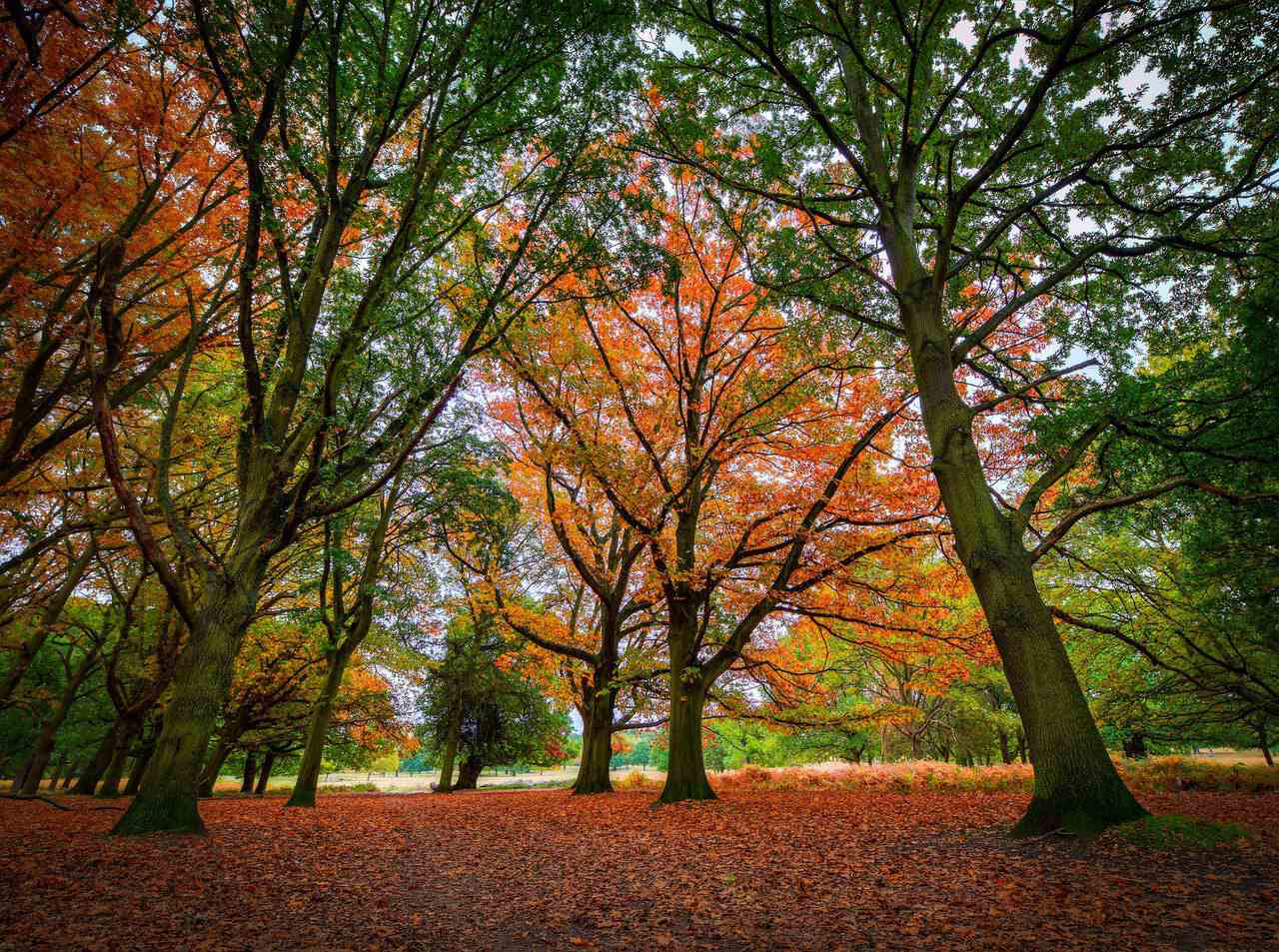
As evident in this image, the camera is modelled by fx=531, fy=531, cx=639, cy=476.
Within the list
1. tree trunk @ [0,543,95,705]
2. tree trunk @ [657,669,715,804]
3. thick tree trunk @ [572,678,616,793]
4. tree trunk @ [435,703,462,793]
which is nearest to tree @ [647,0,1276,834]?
tree trunk @ [657,669,715,804]

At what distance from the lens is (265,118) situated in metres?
6.09

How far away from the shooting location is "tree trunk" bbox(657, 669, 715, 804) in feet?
36.3

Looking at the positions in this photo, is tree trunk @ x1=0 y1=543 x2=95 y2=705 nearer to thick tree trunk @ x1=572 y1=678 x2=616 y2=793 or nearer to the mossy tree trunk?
the mossy tree trunk

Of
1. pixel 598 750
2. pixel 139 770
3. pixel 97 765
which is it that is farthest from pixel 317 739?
pixel 97 765

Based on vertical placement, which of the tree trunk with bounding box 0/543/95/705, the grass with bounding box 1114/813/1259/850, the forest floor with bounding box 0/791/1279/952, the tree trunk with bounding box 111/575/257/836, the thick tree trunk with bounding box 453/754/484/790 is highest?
the tree trunk with bounding box 0/543/95/705

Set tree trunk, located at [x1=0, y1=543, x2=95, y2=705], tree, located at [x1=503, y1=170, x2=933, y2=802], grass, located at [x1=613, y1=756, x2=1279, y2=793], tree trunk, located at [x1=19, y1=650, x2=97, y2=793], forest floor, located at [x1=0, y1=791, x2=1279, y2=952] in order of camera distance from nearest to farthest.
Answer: forest floor, located at [x1=0, y1=791, x2=1279, y2=952], tree, located at [x1=503, y1=170, x2=933, y2=802], tree trunk, located at [x1=0, y1=543, x2=95, y2=705], grass, located at [x1=613, y1=756, x2=1279, y2=793], tree trunk, located at [x1=19, y1=650, x2=97, y2=793]

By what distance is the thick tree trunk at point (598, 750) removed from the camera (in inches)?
611

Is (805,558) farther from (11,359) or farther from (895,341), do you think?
(11,359)

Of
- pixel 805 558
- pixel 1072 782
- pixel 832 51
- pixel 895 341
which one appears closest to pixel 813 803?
pixel 805 558

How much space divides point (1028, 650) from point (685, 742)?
7.43m

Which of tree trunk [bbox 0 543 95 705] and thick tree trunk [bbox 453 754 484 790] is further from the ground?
tree trunk [bbox 0 543 95 705]

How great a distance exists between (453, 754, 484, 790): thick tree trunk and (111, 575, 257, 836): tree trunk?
20.5 m

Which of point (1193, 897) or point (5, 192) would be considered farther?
point (5, 192)

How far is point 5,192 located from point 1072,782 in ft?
45.8
